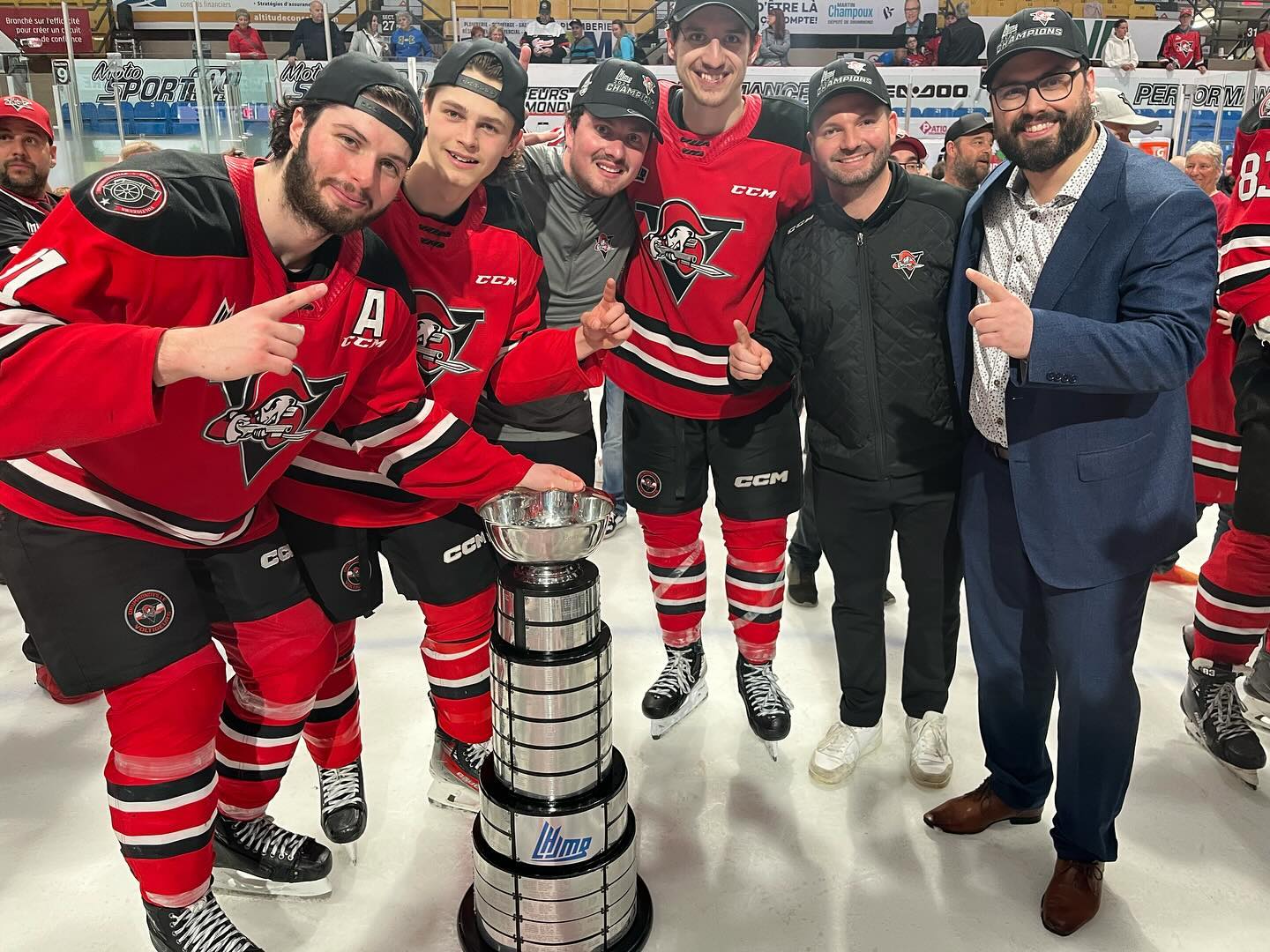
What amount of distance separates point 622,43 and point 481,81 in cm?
998

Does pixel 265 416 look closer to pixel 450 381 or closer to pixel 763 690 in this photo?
pixel 450 381

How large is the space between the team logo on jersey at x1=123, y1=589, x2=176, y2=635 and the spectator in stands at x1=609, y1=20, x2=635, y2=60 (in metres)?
10.1

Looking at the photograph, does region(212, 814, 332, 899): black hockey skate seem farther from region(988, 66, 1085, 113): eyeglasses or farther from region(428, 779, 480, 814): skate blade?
region(988, 66, 1085, 113): eyeglasses

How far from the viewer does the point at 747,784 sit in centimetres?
231

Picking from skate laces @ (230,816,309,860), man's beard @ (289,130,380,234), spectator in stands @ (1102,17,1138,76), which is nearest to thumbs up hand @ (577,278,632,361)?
man's beard @ (289,130,380,234)

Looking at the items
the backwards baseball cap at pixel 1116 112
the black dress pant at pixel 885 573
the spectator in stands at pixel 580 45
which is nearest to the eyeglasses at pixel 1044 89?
the black dress pant at pixel 885 573

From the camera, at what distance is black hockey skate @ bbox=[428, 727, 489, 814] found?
7.26ft

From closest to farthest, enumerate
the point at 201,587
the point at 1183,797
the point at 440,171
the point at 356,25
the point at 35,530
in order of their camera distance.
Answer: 1. the point at 35,530
2. the point at 201,587
3. the point at 440,171
4. the point at 1183,797
5. the point at 356,25

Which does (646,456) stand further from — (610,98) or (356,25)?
(356,25)

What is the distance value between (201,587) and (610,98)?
4.30 feet

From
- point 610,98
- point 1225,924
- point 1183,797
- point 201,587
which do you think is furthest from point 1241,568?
point 201,587

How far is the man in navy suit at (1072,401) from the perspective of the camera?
1516 mm

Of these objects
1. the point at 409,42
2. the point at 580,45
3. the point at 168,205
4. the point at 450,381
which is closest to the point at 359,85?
the point at 168,205

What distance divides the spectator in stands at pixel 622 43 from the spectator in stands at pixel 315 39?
121 inches
